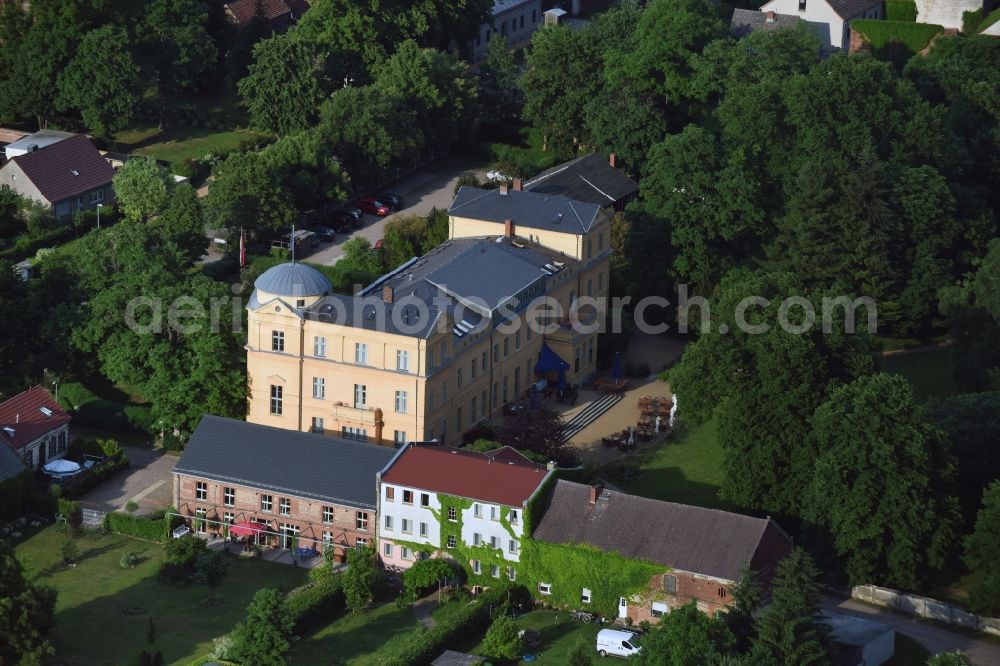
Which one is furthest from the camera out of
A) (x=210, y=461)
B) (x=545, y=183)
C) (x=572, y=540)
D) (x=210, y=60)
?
(x=210, y=60)

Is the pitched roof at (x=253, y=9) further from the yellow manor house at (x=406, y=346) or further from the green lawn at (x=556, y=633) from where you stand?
the green lawn at (x=556, y=633)

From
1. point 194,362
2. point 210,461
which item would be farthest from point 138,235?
point 210,461

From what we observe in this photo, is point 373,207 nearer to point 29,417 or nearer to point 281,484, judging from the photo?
point 29,417

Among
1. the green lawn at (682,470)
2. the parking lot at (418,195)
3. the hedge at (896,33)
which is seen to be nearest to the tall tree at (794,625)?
the green lawn at (682,470)

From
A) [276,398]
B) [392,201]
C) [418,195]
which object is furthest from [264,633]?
[418,195]

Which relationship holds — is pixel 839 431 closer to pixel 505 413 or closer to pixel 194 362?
pixel 505 413

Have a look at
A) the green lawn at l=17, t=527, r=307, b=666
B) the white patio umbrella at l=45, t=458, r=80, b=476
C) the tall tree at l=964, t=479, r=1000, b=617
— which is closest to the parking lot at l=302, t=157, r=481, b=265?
the white patio umbrella at l=45, t=458, r=80, b=476
